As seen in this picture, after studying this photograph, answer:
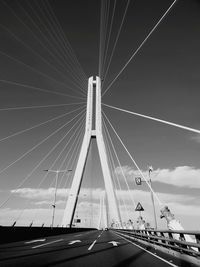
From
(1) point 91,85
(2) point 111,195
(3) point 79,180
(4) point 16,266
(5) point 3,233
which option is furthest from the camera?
(1) point 91,85

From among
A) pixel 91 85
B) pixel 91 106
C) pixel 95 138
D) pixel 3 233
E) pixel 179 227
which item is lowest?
pixel 179 227

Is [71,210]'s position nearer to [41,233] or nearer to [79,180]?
[79,180]

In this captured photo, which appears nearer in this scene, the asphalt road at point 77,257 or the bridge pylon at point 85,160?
the asphalt road at point 77,257

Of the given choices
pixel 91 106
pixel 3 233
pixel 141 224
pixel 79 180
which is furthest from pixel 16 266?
pixel 91 106

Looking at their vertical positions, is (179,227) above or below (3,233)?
below

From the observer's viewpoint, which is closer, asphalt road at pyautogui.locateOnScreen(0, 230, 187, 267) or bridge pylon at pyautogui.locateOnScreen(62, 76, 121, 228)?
asphalt road at pyautogui.locateOnScreen(0, 230, 187, 267)

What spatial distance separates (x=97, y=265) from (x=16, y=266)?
81.4 inches

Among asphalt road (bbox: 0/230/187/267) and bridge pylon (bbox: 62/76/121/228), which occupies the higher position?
bridge pylon (bbox: 62/76/121/228)

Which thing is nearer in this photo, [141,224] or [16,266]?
[16,266]

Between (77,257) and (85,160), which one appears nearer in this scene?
(77,257)

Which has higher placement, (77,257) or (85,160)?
(85,160)

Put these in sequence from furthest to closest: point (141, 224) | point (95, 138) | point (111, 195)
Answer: point (95, 138) < point (111, 195) < point (141, 224)

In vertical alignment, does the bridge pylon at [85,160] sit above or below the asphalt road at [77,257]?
above

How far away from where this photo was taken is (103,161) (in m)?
32.7
